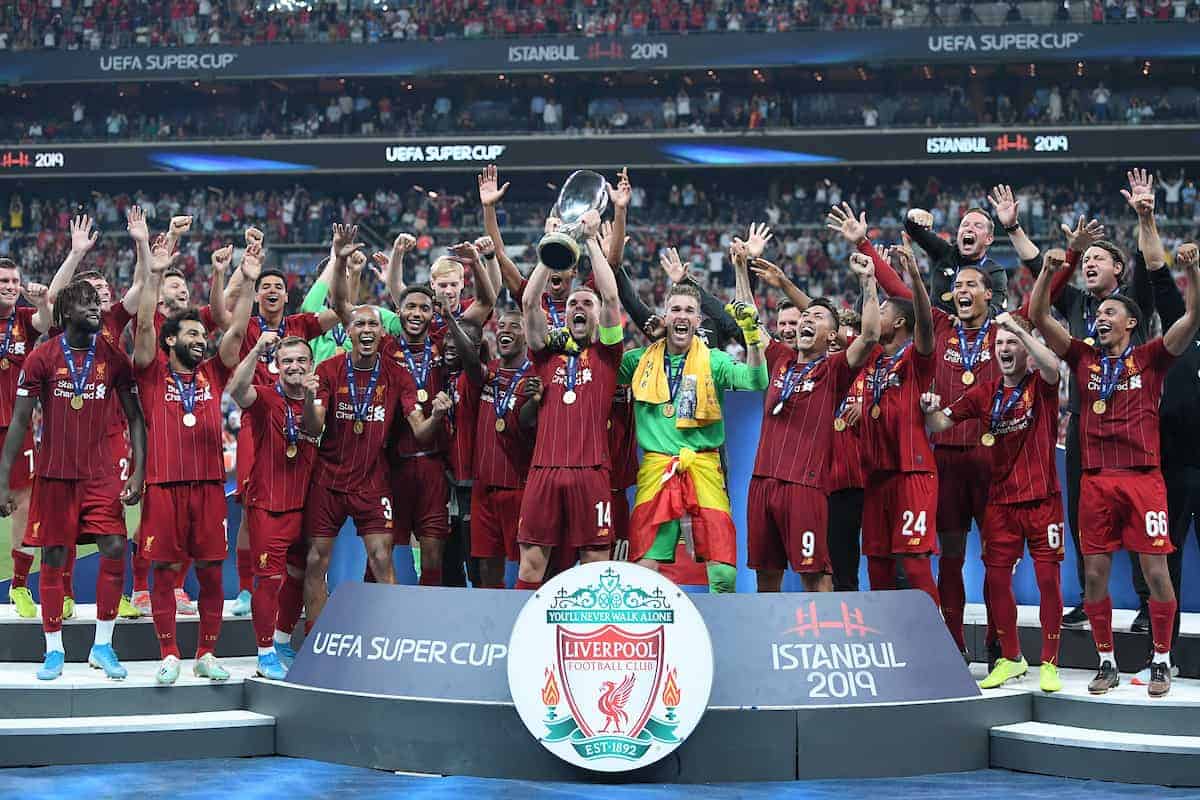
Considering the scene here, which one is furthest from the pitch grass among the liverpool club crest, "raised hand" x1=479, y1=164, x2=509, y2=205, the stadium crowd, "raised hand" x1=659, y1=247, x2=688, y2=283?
the stadium crowd

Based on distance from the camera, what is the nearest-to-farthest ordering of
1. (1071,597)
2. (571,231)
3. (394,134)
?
(571,231) → (1071,597) → (394,134)

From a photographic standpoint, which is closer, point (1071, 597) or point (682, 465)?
point (682, 465)

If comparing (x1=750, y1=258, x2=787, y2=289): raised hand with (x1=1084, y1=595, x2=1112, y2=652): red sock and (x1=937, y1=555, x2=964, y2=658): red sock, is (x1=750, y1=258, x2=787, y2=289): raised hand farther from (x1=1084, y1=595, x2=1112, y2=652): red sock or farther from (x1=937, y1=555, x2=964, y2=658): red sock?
(x1=1084, y1=595, x2=1112, y2=652): red sock

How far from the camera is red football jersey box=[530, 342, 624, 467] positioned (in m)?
7.43

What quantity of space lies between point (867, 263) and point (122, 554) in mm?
4121

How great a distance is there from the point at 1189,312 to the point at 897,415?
148 cm

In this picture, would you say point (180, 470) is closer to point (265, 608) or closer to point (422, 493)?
point (265, 608)

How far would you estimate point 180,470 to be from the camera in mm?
7441

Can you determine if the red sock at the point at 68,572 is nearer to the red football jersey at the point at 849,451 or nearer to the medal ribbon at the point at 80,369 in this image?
the medal ribbon at the point at 80,369

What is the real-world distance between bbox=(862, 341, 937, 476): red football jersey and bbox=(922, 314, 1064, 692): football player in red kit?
0.13 meters

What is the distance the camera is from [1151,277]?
24.5 feet

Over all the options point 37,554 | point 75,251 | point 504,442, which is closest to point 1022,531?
point 504,442

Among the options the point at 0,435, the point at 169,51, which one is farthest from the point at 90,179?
the point at 0,435

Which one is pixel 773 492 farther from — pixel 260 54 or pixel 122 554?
pixel 260 54
